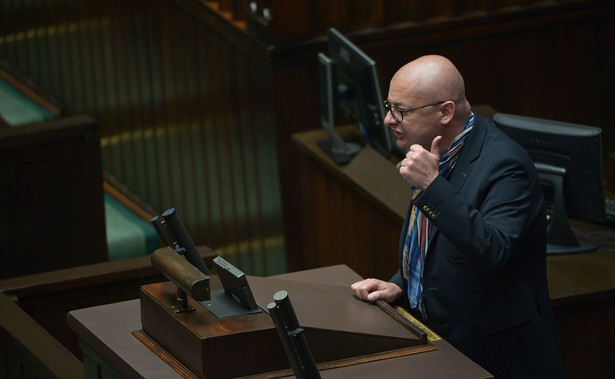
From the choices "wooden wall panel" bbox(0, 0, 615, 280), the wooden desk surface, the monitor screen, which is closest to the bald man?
the wooden desk surface

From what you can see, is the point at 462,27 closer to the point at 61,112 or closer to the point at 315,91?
the point at 315,91

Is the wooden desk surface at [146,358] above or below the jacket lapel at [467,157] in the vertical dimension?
below

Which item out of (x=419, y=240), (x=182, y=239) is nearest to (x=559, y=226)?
(x=419, y=240)

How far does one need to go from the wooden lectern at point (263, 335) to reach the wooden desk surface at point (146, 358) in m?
0.03

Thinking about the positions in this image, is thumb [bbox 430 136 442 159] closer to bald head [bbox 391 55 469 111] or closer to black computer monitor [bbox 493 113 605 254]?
bald head [bbox 391 55 469 111]

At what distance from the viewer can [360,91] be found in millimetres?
5234

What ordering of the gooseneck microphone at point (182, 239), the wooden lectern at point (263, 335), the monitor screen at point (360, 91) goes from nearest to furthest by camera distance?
1. the wooden lectern at point (263, 335)
2. the gooseneck microphone at point (182, 239)
3. the monitor screen at point (360, 91)

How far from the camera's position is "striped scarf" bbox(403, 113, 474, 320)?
3104 millimetres

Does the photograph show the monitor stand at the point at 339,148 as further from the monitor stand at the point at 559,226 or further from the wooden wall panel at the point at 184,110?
the monitor stand at the point at 559,226

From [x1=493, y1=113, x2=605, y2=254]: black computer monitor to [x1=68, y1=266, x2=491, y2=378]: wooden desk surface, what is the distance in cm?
178

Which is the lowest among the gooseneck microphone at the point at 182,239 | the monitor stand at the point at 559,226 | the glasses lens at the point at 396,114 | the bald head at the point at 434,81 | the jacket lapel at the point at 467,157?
the monitor stand at the point at 559,226

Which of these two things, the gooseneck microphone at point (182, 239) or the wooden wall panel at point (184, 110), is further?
the wooden wall panel at point (184, 110)

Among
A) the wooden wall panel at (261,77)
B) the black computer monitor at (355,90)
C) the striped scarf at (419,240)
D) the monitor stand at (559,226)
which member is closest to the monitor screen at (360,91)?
the black computer monitor at (355,90)

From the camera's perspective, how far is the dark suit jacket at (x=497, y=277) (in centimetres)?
299
